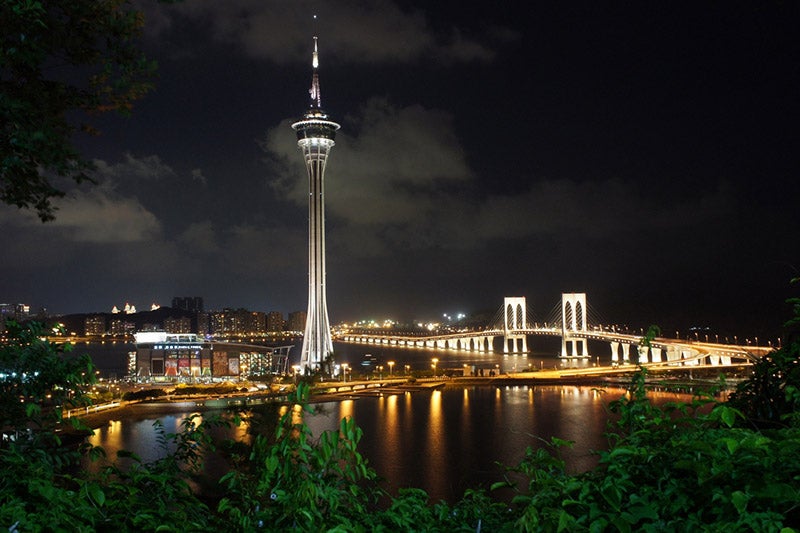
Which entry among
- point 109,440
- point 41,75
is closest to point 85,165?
point 41,75

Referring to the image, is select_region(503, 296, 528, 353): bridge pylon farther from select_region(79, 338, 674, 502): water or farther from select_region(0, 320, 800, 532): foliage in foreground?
select_region(0, 320, 800, 532): foliage in foreground

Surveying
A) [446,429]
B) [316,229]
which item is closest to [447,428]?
[446,429]

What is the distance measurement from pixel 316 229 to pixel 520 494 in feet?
103

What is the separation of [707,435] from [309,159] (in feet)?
110

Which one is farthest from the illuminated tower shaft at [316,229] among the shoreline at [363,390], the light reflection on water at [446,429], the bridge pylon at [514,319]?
the bridge pylon at [514,319]

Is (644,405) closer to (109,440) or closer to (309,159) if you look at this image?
(109,440)

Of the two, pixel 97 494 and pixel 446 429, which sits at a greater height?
pixel 97 494

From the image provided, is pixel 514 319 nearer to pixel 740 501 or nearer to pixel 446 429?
pixel 446 429

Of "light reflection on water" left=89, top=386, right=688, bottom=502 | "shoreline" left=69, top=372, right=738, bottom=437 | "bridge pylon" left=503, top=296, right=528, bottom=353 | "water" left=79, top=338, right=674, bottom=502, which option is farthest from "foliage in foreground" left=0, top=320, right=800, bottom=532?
"bridge pylon" left=503, top=296, right=528, bottom=353

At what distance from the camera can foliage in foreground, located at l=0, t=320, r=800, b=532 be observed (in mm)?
1088

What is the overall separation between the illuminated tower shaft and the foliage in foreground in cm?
2785

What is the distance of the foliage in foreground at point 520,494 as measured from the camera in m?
1.09

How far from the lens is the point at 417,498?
4.87 ft

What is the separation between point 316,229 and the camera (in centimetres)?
3241
